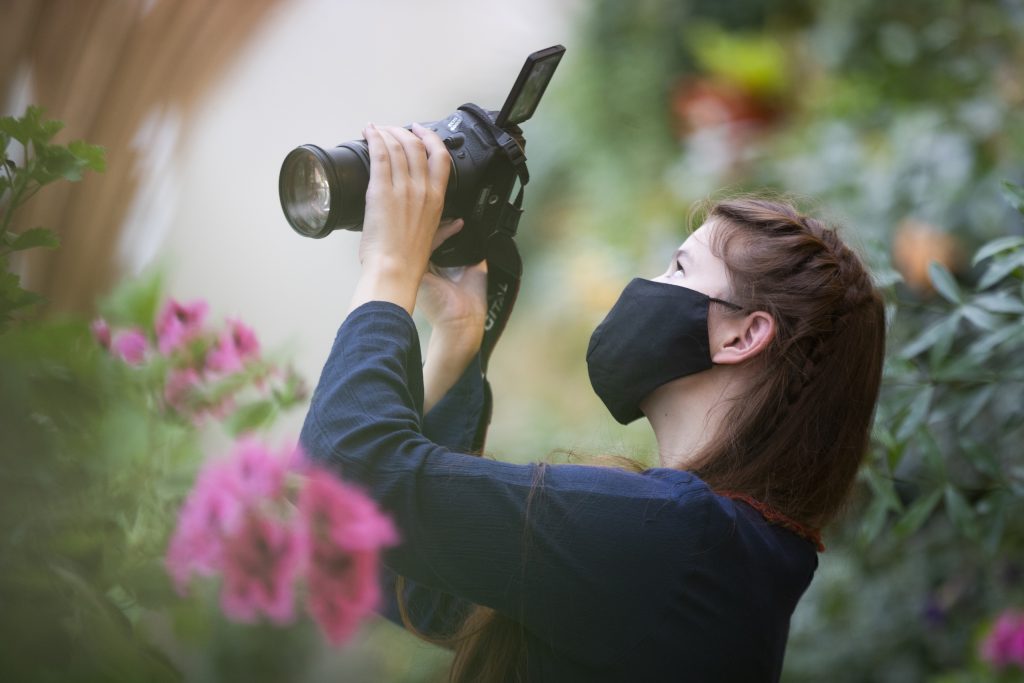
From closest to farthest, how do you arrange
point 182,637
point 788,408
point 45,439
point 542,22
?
point 45,439
point 182,637
point 788,408
point 542,22

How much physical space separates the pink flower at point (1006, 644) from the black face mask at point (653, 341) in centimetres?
Answer: 96

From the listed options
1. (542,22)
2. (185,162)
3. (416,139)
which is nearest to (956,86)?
(542,22)

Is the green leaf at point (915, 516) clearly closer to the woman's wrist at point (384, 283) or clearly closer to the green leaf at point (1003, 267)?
the green leaf at point (1003, 267)

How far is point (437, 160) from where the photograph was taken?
93 centimetres

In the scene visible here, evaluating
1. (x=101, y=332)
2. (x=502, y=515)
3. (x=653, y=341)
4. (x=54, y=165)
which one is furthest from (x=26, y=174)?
(x=653, y=341)

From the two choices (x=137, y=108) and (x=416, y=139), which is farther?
(x=416, y=139)

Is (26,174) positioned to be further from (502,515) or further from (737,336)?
(737,336)

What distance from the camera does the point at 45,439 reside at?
55 centimetres

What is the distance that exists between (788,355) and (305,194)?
50 centimetres

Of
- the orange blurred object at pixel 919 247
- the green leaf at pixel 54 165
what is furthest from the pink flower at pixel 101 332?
the orange blurred object at pixel 919 247

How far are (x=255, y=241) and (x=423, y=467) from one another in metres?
0.29

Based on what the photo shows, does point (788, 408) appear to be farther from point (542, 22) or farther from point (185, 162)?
point (542, 22)

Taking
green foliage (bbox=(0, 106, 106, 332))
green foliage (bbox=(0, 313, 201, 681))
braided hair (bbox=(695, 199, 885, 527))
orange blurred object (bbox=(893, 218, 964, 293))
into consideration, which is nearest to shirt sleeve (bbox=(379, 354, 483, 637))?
braided hair (bbox=(695, 199, 885, 527))

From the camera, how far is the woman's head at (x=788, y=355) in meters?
1.02
